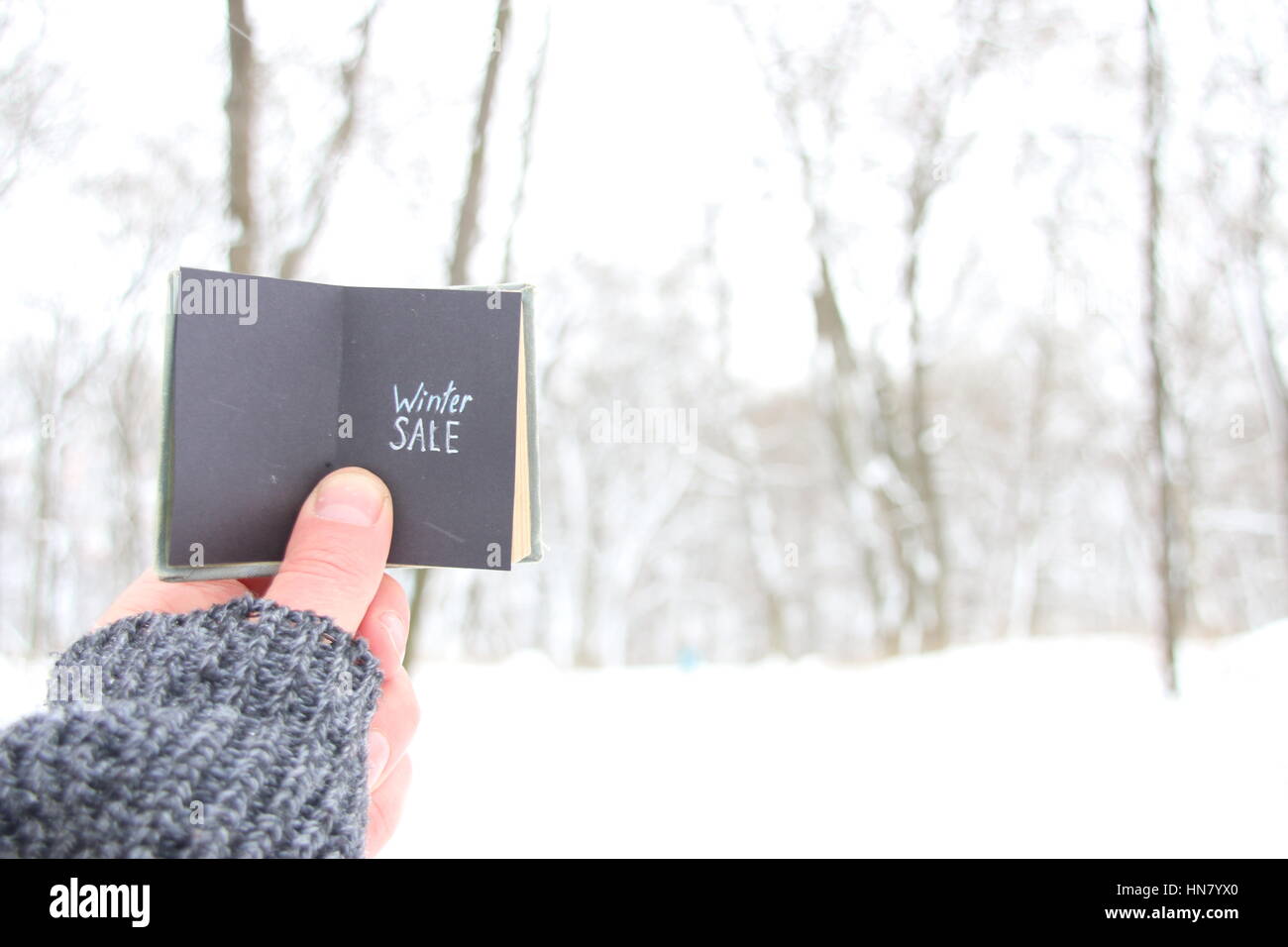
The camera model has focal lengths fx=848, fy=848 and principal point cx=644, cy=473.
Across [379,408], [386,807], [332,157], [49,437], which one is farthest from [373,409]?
[49,437]

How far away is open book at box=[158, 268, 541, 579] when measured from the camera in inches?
23.5

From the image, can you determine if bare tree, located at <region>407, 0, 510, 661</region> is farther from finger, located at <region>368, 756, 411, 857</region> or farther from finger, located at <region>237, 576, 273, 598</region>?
finger, located at <region>237, 576, 273, 598</region>

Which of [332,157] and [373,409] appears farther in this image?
[332,157]

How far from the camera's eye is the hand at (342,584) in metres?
0.57

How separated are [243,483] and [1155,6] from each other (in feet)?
10.4

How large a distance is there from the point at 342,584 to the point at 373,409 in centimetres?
13

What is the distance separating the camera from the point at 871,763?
2166 millimetres

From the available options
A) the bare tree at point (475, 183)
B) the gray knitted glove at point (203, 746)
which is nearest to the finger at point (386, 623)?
the gray knitted glove at point (203, 746)

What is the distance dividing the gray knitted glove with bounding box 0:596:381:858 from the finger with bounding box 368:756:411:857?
24 centimetres

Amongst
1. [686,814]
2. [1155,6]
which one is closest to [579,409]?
[1155,6]

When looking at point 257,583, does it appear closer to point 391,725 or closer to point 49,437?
point 391,725

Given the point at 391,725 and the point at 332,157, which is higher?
the point at 332,157

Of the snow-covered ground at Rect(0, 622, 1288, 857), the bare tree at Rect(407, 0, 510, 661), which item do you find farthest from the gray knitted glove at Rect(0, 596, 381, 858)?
the bare tree at Rect(407, 0, 510, 661)

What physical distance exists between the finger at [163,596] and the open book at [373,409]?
6 cm
